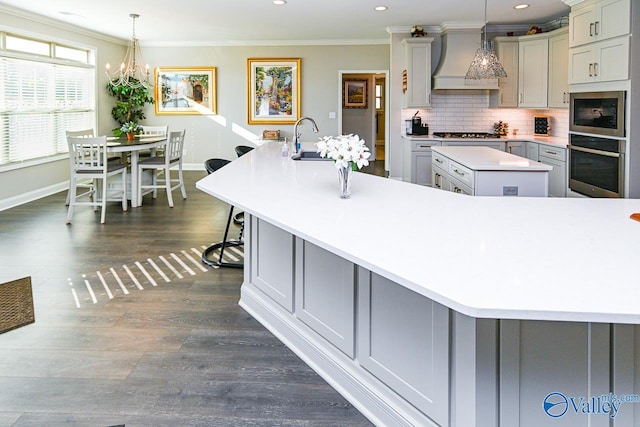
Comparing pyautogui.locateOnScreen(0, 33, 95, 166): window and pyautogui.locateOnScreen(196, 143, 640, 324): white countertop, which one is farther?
pyautogui.locateOnScreen(0, 33, 95, 166): window

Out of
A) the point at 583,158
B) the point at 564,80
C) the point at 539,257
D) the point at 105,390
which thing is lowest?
the point at 105,390

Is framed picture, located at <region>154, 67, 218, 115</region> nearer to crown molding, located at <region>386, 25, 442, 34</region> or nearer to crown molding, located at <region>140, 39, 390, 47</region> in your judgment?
crown molding, located at <region>140, 39, 390, 47</region>

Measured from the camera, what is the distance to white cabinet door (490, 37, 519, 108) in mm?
7488

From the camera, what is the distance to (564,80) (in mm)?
6691

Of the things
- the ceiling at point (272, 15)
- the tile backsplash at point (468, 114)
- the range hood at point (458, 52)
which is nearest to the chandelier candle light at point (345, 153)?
the ceiling at point (272, 15)

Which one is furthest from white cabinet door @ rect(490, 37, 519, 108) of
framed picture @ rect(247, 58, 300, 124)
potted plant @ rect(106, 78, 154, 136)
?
potted plant @ rect(106, 78, 154, 136)

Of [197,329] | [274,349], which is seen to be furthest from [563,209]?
[197,329]

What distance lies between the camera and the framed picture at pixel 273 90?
10133 mm

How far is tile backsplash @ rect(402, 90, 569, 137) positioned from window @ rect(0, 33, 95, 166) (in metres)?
5.57

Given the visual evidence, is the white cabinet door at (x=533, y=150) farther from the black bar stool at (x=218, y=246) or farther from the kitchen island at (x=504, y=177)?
the black bar stool at (x=218, y=246)

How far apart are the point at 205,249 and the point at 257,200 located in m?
2.34

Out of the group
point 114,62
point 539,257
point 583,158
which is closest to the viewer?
point 539,257

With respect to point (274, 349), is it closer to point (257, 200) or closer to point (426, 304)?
point (257, 200)

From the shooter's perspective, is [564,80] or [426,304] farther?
[564,80]
